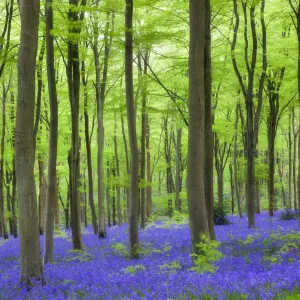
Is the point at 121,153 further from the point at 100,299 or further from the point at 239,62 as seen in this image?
the point at 100,299

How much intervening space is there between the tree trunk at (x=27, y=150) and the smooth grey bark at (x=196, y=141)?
3.10 m

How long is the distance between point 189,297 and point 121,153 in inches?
1392

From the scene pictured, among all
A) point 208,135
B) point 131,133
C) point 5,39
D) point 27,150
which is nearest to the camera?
point 27,150

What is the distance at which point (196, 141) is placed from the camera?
8.13 m

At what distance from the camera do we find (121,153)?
39.9 metres

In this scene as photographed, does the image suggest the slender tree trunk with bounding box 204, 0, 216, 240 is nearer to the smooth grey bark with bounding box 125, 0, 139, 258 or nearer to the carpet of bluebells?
the carpet of bluebells

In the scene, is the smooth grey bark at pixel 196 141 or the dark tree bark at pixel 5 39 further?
the dark tree bark at pixel 5 39

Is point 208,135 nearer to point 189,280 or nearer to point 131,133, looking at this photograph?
point 131,133

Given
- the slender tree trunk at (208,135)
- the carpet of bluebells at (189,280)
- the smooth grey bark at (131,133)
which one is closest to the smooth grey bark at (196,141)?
the carpet of bluebells at (189,280)

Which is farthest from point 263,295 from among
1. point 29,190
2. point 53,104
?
point 53,104

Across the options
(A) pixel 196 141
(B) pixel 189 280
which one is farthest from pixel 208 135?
(B) pixel 189 280

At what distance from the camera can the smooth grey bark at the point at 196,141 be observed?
26.5ft

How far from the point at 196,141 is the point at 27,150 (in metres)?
A: 3.32

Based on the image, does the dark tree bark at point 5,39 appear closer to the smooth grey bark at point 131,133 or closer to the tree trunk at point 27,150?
the smooth grey bark at point 131,133
